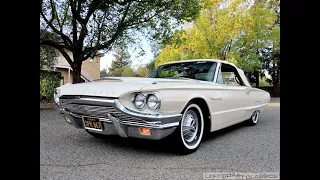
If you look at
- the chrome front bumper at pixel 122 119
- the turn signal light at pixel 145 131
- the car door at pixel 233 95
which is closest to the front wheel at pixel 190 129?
the chrome front bumper at pixel 122 119

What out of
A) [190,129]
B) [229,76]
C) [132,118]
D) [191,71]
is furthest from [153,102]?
[229,76]

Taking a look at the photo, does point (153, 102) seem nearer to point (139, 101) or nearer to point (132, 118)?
point (139, 101)

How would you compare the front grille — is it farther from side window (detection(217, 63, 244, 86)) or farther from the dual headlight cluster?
side window (detection(217, 63, 244, 86))

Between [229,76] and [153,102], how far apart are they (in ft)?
6.98

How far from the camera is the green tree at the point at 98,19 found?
8141 mm

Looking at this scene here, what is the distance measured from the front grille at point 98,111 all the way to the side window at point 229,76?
1.87 meters

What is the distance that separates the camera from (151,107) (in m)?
2.61

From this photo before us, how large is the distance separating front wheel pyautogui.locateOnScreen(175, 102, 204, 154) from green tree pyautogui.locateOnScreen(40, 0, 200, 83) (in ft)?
20.1

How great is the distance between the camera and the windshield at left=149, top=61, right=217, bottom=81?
3861 mm

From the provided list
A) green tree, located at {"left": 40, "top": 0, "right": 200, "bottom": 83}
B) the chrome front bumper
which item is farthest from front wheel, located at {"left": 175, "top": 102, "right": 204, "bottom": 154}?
green tree, located at {"left": 40, "top": 0, "right": 200, "bottom": 83}

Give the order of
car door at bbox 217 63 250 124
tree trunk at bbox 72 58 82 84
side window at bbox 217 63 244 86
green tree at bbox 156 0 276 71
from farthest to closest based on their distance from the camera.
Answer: green tree at bbox 156 0 276 71, tree trunk at bbox 72 58 82 84, side window at bbox 217 63 244 86, car door at bbox 217 63 250 124

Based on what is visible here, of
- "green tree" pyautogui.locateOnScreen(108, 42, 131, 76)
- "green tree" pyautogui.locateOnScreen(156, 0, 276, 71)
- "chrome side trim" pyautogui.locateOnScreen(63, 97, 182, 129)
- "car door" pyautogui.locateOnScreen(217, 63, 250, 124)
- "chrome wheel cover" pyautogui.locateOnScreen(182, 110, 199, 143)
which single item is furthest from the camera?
"green tree" pyautogui.locateOnScreen(108, 42, 131, 76)
